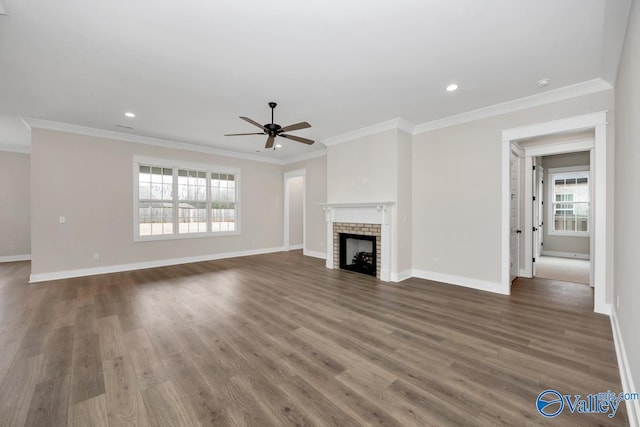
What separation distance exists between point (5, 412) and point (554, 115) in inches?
241

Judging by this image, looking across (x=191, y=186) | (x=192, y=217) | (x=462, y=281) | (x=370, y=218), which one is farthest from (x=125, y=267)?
(x=462, y=281)

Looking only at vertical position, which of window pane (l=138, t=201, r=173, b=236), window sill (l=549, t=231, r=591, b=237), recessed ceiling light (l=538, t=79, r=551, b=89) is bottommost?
window sill (l=549, t=231, r=591, b=237)

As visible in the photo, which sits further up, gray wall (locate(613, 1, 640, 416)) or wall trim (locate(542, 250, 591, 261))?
gray wall (locate(613, 1, 640, 416))

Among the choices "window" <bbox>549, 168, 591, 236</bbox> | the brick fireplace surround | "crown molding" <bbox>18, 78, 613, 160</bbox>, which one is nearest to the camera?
"crown molding" <bbox>18, 78, 613, 160</bbox>

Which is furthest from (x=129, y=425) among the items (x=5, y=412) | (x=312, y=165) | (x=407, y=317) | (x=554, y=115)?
(x=312, y=165)

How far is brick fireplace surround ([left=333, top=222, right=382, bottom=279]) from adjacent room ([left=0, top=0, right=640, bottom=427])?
6 cm

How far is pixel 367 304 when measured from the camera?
359cm

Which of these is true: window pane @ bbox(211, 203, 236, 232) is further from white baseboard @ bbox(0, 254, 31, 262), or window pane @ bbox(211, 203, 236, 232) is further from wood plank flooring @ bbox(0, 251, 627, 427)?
white baseboard @ bbox(0, 254, 31, 262)

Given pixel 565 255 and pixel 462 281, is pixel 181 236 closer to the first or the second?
pixel 462 281

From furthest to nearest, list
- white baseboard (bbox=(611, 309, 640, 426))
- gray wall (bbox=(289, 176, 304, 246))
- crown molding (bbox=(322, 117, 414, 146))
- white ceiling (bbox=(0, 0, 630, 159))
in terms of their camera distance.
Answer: gray wall (bbox=(289, 176, 304, 246))
crown molding (bbox=(322, 117, 414, 146))
white ceiling (bbox=(0, 0, 630, 159))
white baseboard (bbox=(611, 309, 640, 426))

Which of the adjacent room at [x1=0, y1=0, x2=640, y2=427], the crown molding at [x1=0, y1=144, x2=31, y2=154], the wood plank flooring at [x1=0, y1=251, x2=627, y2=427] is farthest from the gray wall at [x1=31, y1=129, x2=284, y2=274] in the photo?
the crown molding at [x1=0, y1=144, x2=31, y2=154]

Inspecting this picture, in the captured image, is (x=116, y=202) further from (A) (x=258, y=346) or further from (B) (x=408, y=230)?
(B) (x=408, y=230)

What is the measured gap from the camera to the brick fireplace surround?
5.01 meters

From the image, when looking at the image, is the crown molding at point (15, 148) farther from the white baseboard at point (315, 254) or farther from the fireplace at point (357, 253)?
the fireplace at point (357, 253)
